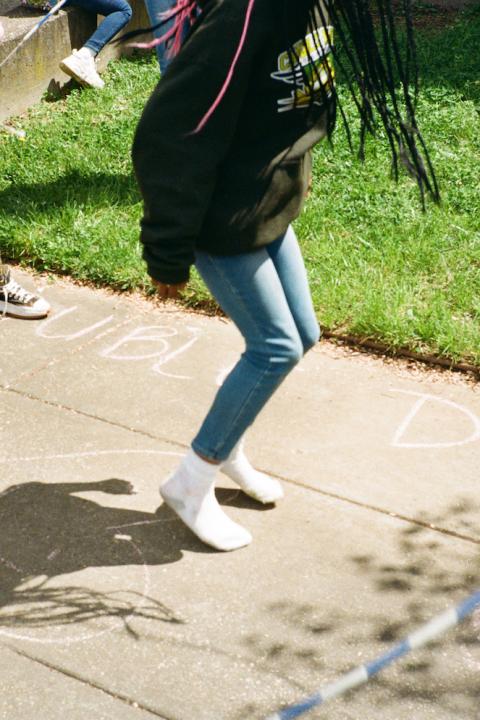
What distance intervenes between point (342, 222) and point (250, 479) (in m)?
2.65

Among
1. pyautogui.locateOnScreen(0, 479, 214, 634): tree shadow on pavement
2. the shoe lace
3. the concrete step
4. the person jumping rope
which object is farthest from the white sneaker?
the person jumping rope

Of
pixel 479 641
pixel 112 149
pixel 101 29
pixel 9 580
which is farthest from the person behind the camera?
pixel 101 29

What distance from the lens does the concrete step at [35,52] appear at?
315 inches

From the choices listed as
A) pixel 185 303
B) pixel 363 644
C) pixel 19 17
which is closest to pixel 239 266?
pixel 363 644

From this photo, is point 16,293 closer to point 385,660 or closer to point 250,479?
point 250,479

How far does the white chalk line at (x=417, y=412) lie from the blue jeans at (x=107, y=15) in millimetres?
5162

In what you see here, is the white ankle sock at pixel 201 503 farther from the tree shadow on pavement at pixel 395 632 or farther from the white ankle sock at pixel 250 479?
the tree shadow on pavement at pixel 395 632

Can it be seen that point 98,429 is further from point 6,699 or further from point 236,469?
point 6,699

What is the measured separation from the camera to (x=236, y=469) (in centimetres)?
352

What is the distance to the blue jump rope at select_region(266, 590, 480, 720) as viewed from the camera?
2.70 m

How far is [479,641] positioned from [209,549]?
901mm

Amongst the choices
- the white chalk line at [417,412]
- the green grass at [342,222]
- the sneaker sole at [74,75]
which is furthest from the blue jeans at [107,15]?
the white chalk line at [417,412]

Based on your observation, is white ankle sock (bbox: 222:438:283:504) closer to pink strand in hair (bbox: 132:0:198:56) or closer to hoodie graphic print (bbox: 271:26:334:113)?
hoodie graphic print (bbox: 271:26:334:113)

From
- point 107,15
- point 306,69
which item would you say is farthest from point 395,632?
point 107,15
